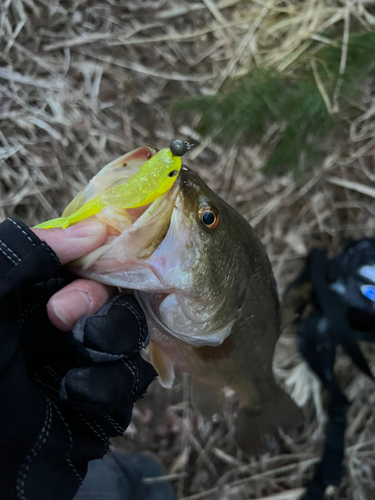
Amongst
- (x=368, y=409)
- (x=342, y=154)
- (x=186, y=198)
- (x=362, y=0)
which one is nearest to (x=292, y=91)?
(x=342, y=154)

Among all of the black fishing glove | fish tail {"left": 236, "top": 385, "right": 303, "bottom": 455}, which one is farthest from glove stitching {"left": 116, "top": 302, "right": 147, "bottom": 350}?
fish tail {"left": 236, "top": 385, "right": 303, "bottom": 455}

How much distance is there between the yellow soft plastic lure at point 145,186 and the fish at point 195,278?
0.02 m

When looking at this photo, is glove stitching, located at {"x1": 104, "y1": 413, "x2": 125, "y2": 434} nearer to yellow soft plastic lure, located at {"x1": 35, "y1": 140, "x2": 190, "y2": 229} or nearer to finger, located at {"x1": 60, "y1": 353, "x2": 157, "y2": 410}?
finger, located at {"x1": 60, "y1": 353, "x2": 157, "y2": 410}

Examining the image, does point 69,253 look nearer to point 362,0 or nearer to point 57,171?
point 57,171

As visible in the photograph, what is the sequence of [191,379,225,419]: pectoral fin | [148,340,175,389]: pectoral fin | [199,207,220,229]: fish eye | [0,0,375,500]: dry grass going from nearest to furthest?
[199,207,220,229]: fish eye
[148,340,175,389]: pectoral fin
[191,379,225,419]: pectoral fin
[0,0,375,500]: dry grass

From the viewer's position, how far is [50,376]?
98 centimetres

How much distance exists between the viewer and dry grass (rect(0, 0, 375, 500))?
7.50 feet

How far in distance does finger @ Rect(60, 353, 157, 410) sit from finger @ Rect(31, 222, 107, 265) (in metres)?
0.29

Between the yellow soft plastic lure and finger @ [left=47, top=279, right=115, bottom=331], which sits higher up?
the yellow soft plastic lure

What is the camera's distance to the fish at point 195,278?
833 millimetres

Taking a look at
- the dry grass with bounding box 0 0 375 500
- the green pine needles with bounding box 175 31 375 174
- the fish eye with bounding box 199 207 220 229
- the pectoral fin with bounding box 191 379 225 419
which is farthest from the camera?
the dry grass with bounding box 0 0 375 500

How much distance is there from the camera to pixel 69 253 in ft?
2.77

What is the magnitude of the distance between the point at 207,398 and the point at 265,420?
0.34m

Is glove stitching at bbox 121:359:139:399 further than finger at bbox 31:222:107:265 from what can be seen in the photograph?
Yes
